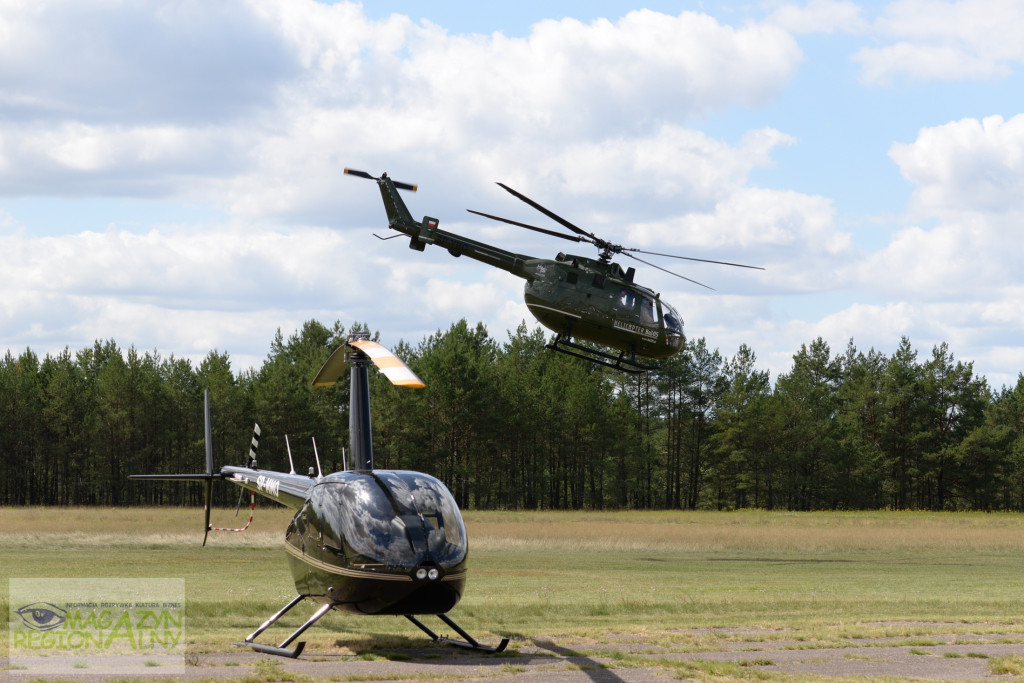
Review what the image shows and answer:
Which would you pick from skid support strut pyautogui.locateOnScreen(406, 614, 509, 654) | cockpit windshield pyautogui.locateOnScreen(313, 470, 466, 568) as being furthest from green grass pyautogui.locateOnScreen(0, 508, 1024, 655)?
cockpit windshield pyautogui.locateOnScreen(313, 470, 466, 568)

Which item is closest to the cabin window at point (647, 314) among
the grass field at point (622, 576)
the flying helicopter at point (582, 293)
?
the flying helicopter at point (582, 293)

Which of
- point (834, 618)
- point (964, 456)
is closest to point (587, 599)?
point (834, 618)

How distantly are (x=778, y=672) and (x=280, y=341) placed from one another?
92.0 meters

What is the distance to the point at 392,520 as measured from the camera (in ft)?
39.7

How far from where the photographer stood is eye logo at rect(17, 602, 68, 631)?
15.6m

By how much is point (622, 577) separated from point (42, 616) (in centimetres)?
1588

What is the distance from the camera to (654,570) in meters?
31.1

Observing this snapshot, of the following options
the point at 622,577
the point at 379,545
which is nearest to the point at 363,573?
the point at 379,545

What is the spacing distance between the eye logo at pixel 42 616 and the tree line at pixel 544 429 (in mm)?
59940

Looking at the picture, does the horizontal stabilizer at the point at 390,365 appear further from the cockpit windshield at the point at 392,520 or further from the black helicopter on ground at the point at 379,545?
the cockpit windshield at the point at 392,520

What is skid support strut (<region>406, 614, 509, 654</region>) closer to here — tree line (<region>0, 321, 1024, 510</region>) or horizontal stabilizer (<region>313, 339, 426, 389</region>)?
horizontal stabilizer (<region>313, 339, 426, 389</region>)

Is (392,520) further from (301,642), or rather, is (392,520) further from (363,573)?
(301,642)

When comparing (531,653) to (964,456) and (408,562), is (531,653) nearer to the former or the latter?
(408,562)

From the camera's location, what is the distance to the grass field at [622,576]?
1636 cm
